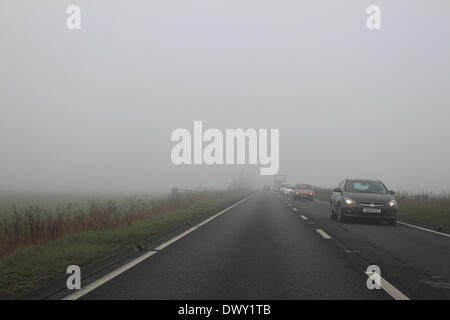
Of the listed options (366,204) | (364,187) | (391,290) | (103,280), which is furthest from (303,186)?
(103,280)

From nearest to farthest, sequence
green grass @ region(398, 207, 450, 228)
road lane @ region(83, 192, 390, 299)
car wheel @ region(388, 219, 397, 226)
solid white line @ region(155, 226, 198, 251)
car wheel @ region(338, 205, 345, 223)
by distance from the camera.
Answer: road lane @ region(83, 192, 390, 299) → solid white line @ region(155, 226, 198, 251) → car wheel @ region(388, 219, 397, 226) → green grass @ region(398, 207, 450, 228) → car wheel @ region(338, 205, 345, 223)

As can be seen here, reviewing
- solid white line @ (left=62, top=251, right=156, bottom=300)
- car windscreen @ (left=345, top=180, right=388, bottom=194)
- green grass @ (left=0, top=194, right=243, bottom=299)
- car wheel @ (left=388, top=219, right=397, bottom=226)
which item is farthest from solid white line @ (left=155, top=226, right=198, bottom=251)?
car wheel @ (left=388, top=219, right=397, bottom=226)

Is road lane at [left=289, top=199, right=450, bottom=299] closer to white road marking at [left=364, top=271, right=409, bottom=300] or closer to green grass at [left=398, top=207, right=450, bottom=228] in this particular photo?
white road marking at [left=364, top=271, right=409, bottom=300]

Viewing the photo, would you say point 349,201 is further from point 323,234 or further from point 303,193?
point 303,193

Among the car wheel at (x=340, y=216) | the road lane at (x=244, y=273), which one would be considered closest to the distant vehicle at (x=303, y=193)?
the car wheel at (x=340, y=216)

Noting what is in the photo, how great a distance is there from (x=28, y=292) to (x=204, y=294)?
2130mm

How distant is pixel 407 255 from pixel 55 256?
21.9 ft

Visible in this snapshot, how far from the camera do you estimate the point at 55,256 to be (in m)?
7.28

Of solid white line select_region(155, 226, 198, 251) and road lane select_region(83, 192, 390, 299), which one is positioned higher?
road lane select_region(83, 192, 390, 299)

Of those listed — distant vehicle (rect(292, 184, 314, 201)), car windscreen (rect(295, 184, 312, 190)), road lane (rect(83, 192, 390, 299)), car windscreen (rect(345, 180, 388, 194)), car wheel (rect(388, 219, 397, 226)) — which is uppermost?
car windscreen (rect(345, 180, 388, 194))

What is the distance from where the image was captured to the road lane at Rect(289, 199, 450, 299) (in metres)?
5.67

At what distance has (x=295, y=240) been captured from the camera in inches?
401

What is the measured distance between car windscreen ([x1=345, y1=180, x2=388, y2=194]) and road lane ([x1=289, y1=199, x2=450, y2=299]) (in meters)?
2.65

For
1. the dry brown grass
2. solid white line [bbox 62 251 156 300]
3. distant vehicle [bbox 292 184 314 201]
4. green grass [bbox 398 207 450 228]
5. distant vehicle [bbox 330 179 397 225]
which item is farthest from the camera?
distant vehicle [bbox 292 184 314 201]
